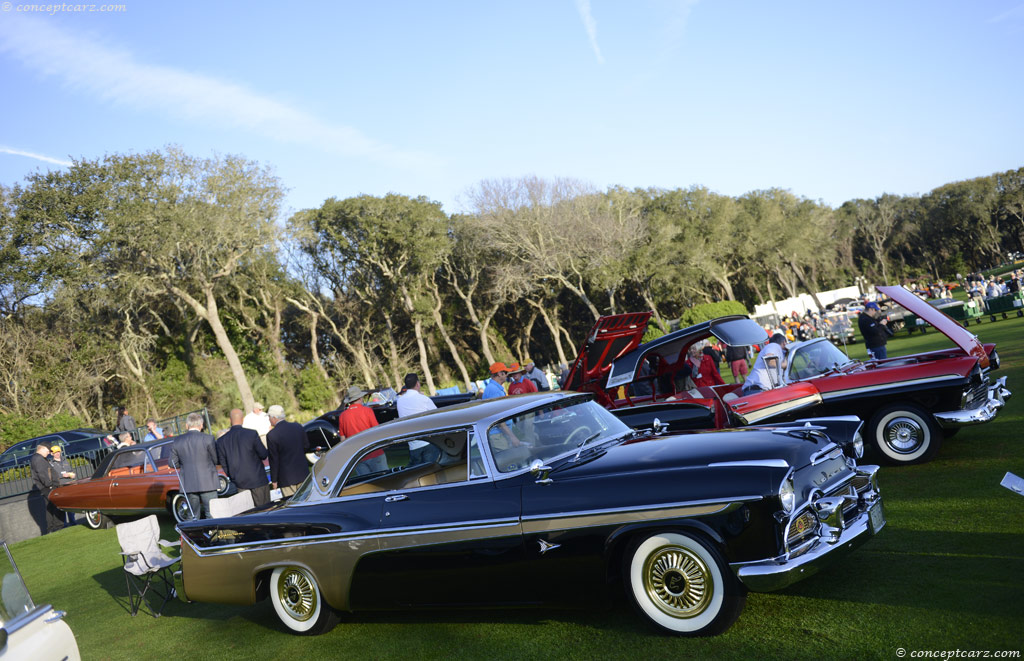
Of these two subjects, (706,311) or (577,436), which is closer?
(577,436)

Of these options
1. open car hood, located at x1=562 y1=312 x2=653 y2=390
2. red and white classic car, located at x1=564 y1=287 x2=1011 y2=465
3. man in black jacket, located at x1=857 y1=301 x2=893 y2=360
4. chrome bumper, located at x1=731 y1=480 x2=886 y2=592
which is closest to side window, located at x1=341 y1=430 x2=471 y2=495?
chrome bumper, located at x1=731 y1=480 x2=886 y2=592

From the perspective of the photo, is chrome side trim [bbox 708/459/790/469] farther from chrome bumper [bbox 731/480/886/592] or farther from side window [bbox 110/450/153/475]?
side window [bbox 110/450/153/475]

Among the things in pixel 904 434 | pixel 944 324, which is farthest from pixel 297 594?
pixel 944 324

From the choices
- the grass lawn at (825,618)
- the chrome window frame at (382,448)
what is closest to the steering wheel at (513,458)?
the chrome window frame at (382,448)

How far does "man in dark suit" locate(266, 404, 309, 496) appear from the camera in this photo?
9086 millimetres

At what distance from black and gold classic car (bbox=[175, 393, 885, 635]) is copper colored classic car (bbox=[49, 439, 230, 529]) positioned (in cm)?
733

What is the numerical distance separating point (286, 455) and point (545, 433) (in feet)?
15.9

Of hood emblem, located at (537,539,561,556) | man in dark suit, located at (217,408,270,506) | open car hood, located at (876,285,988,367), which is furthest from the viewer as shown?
man in dark suit, located at (217,408,270,506)

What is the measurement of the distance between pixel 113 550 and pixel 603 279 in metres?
34.0

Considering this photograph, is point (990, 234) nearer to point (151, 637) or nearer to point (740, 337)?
point (740, 337)

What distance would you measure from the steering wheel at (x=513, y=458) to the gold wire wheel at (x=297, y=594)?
1.91 metres

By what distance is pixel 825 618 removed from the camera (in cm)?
440

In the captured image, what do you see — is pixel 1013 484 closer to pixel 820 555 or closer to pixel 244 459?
pixel 820 555

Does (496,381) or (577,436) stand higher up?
(496,381)
